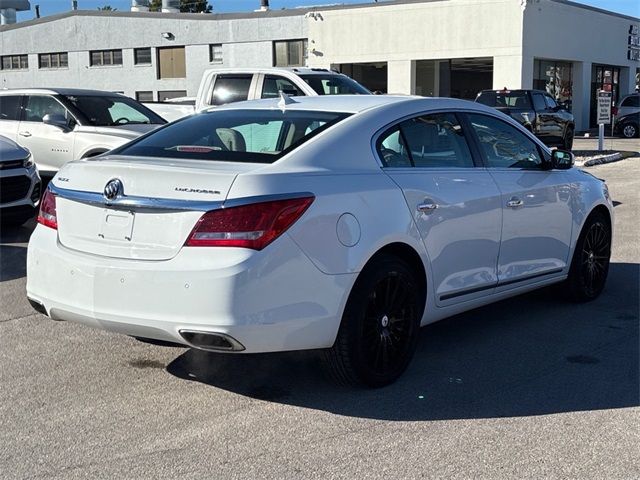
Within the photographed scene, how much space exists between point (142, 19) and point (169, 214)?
133 ft

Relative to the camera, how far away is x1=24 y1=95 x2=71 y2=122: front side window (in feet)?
39.5

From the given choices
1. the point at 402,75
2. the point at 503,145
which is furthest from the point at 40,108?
the point at 402,75

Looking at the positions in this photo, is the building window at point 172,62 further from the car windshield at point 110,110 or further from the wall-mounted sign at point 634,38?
the car windshield at point 110,110

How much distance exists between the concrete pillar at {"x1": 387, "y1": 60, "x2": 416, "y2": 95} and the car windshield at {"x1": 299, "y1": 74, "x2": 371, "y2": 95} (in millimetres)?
20564

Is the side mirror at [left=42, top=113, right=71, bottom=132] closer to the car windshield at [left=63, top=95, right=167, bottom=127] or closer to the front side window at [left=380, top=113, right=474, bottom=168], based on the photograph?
the car windshield at [left=63, top=95, right=167, bottom=127]

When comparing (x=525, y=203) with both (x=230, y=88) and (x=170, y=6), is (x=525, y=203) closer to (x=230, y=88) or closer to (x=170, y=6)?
(x=230, y=88)

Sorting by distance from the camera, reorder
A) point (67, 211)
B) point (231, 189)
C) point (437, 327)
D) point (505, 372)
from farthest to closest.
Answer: point (437, 327) < point (505, 372) < point (67, 211) < point (231, 189)

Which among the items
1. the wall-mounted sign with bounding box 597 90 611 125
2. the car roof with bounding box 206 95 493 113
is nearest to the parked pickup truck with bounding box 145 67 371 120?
the car roof with bounding box 206 95 493 113

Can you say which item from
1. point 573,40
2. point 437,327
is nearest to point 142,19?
point 573,40

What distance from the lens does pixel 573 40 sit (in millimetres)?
34156

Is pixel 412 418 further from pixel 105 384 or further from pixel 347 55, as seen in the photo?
pixel 347 55

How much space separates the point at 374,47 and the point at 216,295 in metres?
31.3

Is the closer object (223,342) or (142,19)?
(223,342)

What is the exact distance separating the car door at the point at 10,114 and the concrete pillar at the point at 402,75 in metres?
22.8
